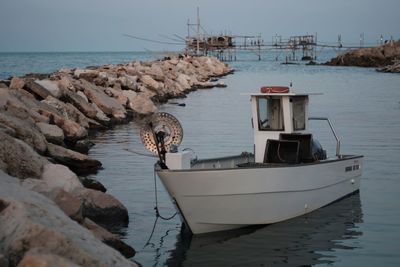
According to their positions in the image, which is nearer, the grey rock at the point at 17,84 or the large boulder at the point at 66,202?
the large boulder at the point at 66,202

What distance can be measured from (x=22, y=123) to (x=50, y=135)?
289 centimetres

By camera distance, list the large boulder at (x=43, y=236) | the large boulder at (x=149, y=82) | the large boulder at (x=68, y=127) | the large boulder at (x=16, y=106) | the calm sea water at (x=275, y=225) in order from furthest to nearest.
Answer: the large boulder at (x=149, y=82) < the large boulder at (x=68, y=127) < the large boulder at (x=16, y=106) < the calm sea water at (x=275, y=225) < the large boulder at (x=43, y=236)

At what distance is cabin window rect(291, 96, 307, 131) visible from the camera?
1473 centimetres

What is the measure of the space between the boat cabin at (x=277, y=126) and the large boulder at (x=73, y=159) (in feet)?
15.9

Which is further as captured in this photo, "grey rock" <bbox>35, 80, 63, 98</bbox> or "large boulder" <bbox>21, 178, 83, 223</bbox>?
"grey rock" <bbox>35, 80, 63, 98</bbox>

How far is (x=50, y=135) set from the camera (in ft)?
60.6

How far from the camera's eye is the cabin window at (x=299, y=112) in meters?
14.7

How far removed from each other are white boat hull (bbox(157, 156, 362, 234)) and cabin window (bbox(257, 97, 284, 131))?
1.25 meters

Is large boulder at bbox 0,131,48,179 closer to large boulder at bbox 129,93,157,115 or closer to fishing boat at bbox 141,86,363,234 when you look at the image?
fishing boat at bbox 141,86,363,234

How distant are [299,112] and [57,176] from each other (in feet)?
17.1

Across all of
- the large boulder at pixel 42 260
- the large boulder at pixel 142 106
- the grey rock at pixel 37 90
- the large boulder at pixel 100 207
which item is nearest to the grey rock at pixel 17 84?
the grey rock at pixel 37 90

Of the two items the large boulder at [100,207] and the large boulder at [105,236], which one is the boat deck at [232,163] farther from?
the large boulder at [105,236]

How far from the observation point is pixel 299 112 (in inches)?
587

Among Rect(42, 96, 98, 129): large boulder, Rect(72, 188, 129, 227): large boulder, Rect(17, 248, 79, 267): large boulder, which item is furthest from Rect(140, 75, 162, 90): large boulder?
Rect(17, 248, 79, 267): large boulder
